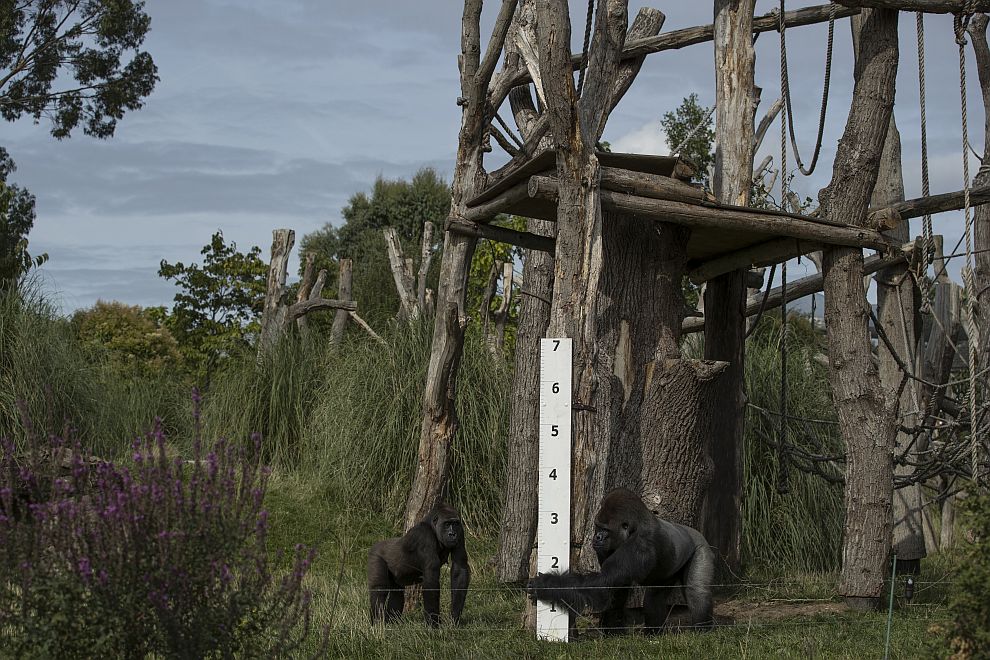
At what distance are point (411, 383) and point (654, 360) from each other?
4.15 meters

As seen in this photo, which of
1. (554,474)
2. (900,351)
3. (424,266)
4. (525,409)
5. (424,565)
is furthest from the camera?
(424,266)

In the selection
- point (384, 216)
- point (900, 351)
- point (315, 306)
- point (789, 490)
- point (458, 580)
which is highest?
point (384, 216)

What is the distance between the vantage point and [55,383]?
1297cm

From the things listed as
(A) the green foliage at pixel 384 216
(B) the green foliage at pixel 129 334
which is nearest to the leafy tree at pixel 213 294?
(B) the green foliage at pixel 129 334

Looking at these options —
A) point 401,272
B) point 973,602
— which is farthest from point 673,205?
point 401,272

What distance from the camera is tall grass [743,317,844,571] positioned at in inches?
404

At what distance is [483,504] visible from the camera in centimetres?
1106

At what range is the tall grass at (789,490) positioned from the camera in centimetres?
1027

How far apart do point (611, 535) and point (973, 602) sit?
7.80 ft

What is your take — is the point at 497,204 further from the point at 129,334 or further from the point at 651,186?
the point at 129,334

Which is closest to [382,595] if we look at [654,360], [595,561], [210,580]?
[595,561]

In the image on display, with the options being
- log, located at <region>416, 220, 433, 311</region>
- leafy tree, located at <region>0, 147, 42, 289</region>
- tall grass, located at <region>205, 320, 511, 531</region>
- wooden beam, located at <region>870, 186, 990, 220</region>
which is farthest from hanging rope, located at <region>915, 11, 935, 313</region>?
leafy tree, located at <region>0, 147, 42, 289</region>

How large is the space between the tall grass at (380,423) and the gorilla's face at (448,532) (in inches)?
151

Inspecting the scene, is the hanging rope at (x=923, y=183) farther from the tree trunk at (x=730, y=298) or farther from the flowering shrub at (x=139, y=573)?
the flowering shrub at (x=139, y=573)
